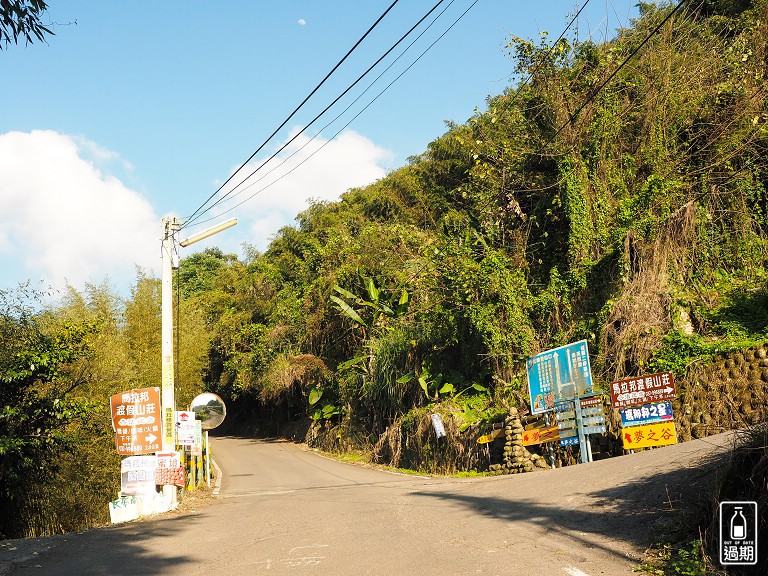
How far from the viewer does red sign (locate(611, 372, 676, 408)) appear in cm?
1553

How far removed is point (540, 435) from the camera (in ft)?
61.4

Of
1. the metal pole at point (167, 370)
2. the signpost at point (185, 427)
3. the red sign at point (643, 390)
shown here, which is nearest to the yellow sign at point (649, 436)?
the red sign at point (643, 390)

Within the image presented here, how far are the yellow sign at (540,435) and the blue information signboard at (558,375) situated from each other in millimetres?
495

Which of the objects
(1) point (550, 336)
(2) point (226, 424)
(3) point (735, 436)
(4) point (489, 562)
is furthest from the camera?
(2) point (226, 424)

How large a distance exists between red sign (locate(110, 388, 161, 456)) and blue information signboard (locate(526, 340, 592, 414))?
9.47 metres

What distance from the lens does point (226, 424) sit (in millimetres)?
57875

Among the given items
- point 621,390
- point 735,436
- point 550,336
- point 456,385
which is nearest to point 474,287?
point 550,336

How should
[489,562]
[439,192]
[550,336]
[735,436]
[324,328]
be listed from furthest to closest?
[439,192] < [324,328] < [550,336] < [489,562] < [735,436]

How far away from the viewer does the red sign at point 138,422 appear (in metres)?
15.3

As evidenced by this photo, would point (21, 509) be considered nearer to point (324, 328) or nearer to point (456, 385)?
point (456, 385)

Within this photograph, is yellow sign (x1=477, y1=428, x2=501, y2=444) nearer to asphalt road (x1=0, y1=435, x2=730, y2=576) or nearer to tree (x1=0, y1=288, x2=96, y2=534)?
asphalt road (x1=0, y1=435, x2=730, y2=576)

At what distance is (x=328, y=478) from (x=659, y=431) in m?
10.9

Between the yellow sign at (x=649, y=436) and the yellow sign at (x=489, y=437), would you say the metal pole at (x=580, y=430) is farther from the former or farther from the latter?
the yellow sign at (x=489, y=437)

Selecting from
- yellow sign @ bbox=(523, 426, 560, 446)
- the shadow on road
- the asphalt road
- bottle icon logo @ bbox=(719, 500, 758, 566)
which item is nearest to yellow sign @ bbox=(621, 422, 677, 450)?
yellow sign @ bbox=(523, 426, 560, 446)
